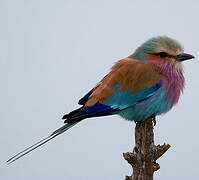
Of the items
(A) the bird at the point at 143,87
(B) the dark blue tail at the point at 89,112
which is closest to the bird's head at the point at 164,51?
(A) the bird at the point at 143,87

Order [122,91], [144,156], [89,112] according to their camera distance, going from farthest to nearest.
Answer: [122,91], [89,112], [144,156]

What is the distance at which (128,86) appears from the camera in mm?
3922

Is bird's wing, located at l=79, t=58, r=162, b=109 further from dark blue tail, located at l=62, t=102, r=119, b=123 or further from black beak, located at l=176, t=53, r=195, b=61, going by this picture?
black beak, located at l=176, t=53, r=195, b=61

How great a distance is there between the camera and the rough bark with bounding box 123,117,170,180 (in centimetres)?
348

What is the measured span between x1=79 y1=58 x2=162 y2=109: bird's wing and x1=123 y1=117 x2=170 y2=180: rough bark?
15.8 inches

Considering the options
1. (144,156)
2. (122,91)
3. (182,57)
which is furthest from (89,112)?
(182,57)

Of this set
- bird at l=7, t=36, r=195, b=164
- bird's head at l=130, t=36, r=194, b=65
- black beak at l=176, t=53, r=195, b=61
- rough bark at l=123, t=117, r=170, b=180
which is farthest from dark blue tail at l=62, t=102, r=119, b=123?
black beak at l=176, t=53, r=195, b=61

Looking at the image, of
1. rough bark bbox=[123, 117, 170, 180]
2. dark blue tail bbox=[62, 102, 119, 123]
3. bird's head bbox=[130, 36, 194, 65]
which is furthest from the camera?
bird's head bbox=[130, 36, 194, 65]

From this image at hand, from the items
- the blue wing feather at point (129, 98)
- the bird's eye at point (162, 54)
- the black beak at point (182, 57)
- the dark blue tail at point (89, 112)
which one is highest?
the bird's eye at point (162, 54)

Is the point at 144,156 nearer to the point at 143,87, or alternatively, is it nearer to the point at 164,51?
the point at 143,87

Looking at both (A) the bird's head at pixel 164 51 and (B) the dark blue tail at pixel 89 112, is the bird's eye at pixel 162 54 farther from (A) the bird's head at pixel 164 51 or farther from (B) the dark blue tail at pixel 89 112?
(B) the dark blue tail at pixel 89 112

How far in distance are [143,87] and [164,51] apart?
16.4 inches

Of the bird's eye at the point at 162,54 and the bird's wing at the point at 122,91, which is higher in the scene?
the bird's eye at the point at 162,54

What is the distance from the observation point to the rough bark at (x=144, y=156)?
348 cm
